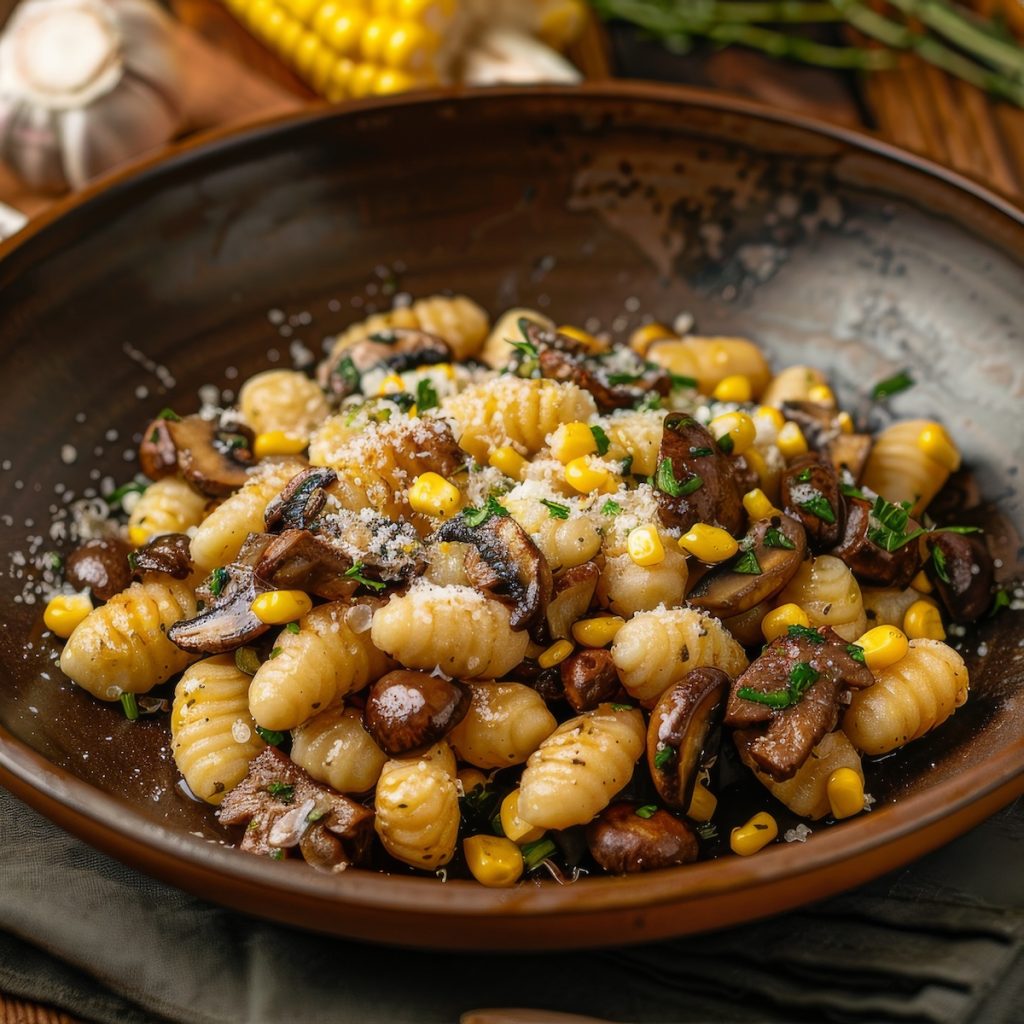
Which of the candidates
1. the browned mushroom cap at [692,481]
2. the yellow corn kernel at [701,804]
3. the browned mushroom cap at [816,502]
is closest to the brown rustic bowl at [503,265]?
the yellow corn kernel at [701,804]

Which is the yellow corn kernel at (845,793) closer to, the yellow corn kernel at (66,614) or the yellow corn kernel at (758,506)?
the yellow corn kernel at (758,506)

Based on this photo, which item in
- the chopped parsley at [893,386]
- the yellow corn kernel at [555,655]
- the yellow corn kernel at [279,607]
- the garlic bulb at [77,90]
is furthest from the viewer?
the garlic bulb at [77,90]

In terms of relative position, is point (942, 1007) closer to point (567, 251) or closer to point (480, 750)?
point (480, 750)

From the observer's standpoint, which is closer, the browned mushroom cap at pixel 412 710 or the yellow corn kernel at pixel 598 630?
the browned mushroom cap at pixel 412 710

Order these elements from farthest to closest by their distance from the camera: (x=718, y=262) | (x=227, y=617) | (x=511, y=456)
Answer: (x=718, y=262), (x=511, y=456), (x=227, y=617)

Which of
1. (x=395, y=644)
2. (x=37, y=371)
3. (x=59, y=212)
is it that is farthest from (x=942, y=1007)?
(x=59, y=212)

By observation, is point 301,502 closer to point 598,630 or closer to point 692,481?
point 598,630
